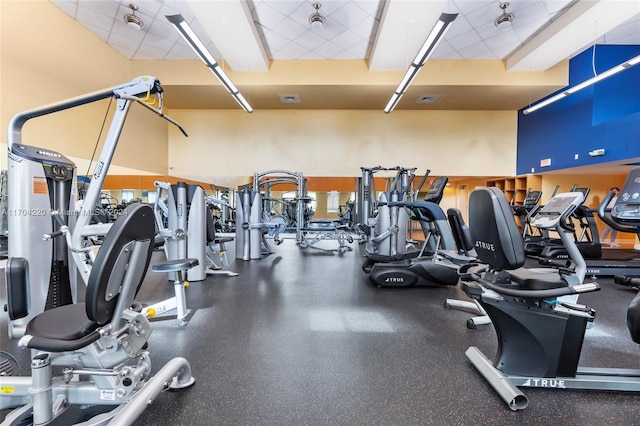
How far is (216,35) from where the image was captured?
5.87 metres

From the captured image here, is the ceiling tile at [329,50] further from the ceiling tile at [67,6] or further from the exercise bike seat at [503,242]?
the exercise bike seat at [503,242]

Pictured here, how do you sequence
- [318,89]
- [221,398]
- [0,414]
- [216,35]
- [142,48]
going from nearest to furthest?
1. [0,414]
2. [221,398]
3. [216,35]
4. [142,48]
5. [318,89]

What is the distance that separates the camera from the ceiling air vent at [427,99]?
8.43m

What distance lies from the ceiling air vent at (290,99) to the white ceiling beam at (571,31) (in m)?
5.65

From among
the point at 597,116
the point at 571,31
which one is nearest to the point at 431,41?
the point at 571,31

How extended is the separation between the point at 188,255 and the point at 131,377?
278 cm

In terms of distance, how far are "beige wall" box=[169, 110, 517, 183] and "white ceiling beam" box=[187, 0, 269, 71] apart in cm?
259

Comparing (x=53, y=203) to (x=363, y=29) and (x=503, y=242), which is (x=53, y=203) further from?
(x=363, y=29)

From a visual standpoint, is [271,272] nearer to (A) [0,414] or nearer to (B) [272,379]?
(B) [272,379]

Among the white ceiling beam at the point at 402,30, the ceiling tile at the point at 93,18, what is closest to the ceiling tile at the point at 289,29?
the white ceiling beam at the point at 402,30

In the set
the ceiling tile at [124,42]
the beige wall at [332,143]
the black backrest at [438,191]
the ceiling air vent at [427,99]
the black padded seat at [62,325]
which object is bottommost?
the black padded seat at [62,325]

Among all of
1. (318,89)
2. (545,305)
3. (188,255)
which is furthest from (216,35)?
(545,305)

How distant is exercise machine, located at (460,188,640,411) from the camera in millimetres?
1603

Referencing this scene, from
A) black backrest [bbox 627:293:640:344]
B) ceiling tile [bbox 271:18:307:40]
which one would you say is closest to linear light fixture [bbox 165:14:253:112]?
ceiling tile [bbox 271:18:307:40]
